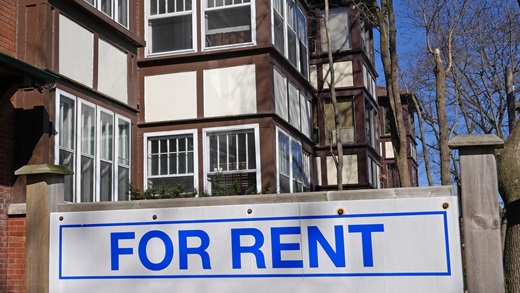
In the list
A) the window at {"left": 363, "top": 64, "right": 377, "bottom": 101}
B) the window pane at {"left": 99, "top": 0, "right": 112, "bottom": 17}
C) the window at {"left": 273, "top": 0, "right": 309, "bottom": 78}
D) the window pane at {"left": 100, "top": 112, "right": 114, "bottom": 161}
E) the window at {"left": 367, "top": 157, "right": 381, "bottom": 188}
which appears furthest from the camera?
the window at {"left": 363, "top": 64, "right": 377, "bottom": 101}

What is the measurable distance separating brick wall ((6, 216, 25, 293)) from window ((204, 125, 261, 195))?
20.3 feet

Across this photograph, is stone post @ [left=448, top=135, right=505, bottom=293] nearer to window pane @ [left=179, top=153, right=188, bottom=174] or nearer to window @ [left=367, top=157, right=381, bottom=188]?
window pane @ [left=179, top=153, right=188, bottom=174]

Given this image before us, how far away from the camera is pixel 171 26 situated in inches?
622

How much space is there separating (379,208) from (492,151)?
0.81 metres

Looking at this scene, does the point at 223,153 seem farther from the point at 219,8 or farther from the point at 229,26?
the point at 219,8

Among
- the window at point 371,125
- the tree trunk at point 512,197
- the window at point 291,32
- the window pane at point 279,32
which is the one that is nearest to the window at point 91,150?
the window pane at point 279,32

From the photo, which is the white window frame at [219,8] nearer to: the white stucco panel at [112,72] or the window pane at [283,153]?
the window pane at [283,153]

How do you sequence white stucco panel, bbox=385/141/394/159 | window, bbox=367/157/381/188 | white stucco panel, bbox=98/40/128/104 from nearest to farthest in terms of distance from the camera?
white stucco panel, bbox=98/40/128/104, window, bbox=367/157/381/188, white stucco panel, bbox=385/141/394/159

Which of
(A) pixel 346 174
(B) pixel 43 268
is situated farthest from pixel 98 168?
(A) pixel 346 174

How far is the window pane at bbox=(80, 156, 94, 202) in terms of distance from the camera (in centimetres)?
1152

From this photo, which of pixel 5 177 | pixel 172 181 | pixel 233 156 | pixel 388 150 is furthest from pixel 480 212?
pixel 388 150

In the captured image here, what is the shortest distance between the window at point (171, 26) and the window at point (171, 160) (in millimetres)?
2033

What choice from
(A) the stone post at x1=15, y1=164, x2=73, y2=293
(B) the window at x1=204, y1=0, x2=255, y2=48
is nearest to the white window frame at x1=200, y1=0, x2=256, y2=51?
(B) the window at x1=204, y1=0, x2=255, y2=48

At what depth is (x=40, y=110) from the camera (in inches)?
393
